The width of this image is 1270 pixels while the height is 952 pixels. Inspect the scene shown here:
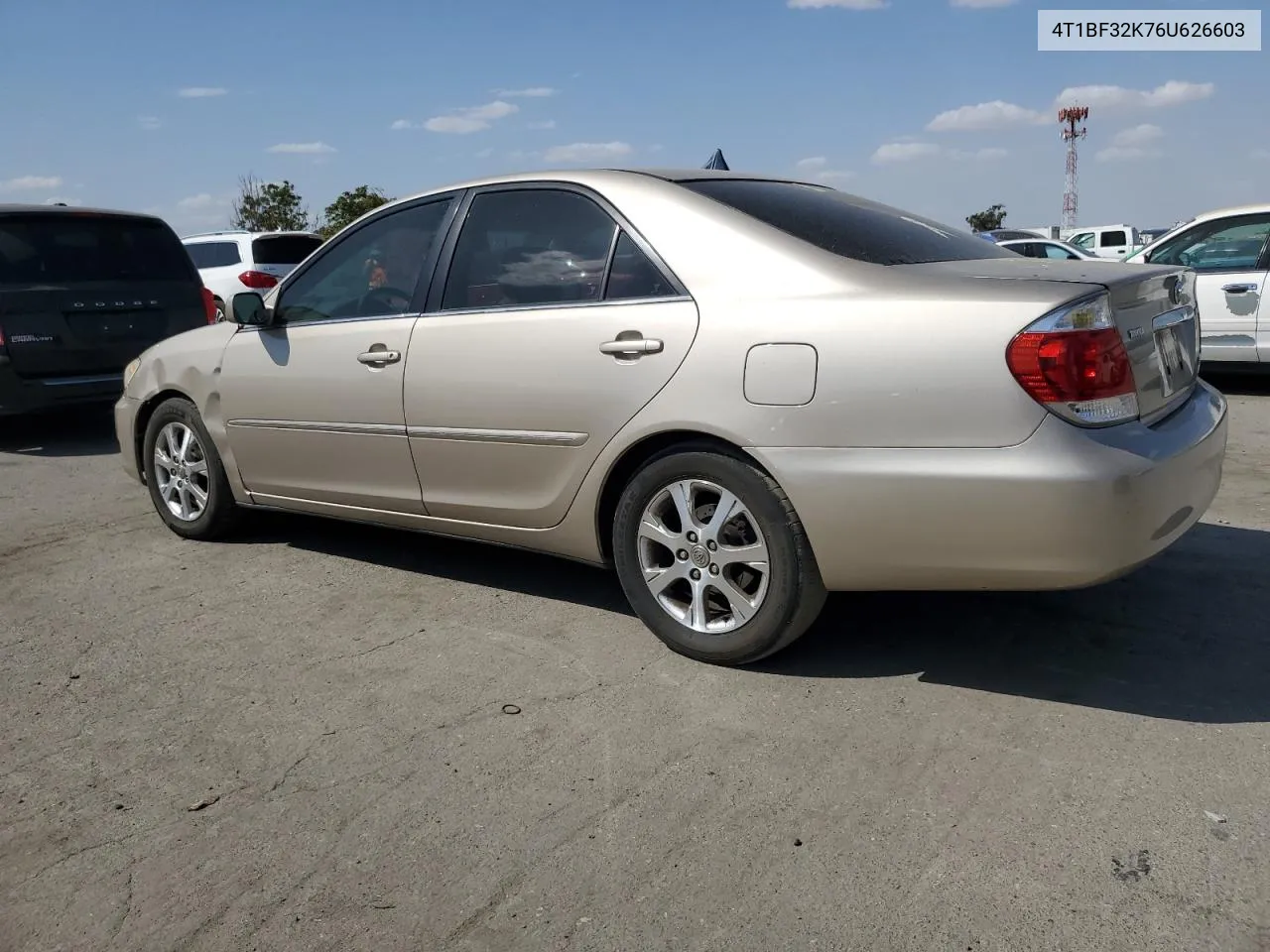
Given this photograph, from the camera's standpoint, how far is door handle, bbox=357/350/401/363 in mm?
4363

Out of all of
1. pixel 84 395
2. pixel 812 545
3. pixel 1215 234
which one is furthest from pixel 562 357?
pixel 1215 234

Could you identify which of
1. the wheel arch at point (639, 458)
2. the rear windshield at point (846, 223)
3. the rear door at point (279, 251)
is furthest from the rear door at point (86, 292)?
the rear door at point (279, 251)

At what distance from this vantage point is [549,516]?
159 inches

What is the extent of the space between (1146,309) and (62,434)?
8.62 metres

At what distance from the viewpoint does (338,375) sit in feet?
15.1

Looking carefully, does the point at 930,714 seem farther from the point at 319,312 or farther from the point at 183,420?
the point at 183,420

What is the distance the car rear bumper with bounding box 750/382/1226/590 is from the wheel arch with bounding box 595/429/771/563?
16 cm

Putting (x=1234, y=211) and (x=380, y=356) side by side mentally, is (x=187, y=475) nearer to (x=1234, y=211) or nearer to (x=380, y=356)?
(x=380, y=356)

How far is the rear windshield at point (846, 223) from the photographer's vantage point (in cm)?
364

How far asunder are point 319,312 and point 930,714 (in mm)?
3027

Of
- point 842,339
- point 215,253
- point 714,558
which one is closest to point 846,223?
point 842,339

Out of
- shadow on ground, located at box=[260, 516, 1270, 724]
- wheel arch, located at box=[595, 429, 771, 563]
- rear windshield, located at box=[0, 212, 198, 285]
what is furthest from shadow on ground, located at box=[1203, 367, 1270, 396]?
rear windshield, located at box=[0, 212, 198, 285]

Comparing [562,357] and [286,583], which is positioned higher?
[562,357]

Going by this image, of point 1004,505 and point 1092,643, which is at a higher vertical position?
point 1004,505
